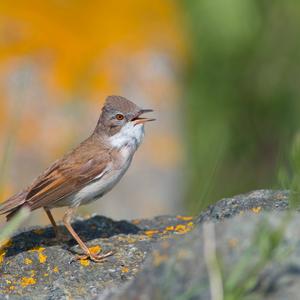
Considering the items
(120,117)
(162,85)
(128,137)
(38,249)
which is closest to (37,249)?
(38,249)

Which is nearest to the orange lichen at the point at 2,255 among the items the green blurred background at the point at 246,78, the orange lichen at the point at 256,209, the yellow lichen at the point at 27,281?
the yellow lichen at the point at 27,281

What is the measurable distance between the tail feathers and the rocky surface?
0.23 metres

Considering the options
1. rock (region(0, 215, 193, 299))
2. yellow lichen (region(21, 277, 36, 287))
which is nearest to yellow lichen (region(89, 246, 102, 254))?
rock (region(0, 215, 193, 299))

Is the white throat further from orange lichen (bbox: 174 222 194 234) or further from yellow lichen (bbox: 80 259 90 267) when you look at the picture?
yellow lichen (bbox: 80 259 90 267)

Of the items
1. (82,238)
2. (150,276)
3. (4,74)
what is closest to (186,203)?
(4,74)

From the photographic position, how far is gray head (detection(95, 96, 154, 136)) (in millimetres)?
6746

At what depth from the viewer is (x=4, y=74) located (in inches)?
384

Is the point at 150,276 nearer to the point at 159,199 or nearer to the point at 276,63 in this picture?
the point at 159,199

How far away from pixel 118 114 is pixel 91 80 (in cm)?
319

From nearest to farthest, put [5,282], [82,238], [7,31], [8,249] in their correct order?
A: [5,282] → [8,249] → [82,238] → [7,31]

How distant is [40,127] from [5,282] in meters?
4.53

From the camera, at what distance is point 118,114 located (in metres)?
6.77

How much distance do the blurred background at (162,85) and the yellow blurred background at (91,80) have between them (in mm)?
13

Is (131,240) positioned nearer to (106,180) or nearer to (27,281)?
(106,180)
